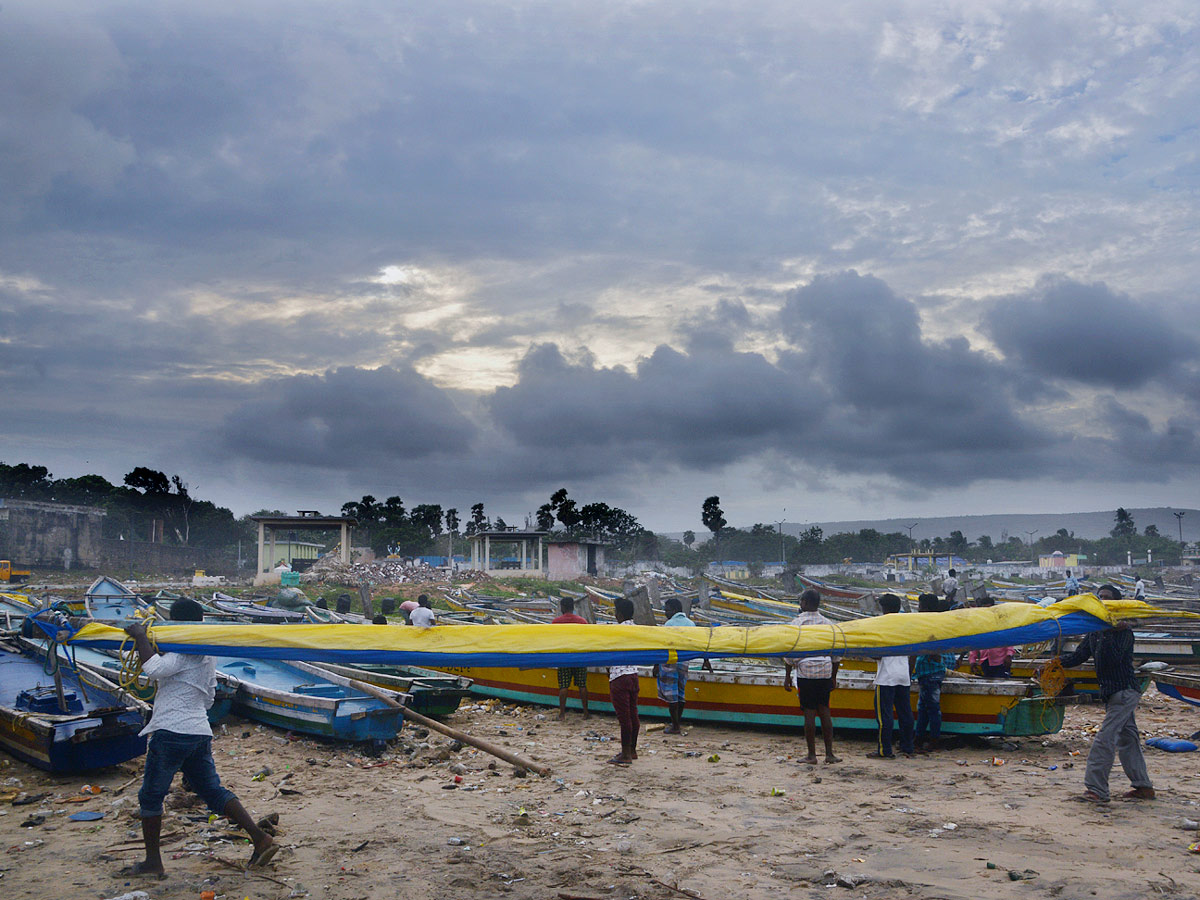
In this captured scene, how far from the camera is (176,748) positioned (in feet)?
17.9

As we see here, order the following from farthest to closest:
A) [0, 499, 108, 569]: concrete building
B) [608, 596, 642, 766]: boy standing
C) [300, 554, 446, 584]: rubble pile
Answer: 1. [0, 499, 108, 569]: concrete building
2. [300, 554, 446, 584]: rubble pile
3. [608, 596, 642, 766]: boy standing

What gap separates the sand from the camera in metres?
5.41

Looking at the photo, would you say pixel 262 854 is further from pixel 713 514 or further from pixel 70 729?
pixel 713 514

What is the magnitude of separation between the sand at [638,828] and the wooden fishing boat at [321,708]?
34 centimetres

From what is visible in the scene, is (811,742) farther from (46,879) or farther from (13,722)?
(13,722)

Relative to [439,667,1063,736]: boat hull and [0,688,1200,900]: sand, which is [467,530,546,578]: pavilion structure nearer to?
[439,667,1063,736]: boat hull

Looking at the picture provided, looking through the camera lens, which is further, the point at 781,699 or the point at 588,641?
the point at 781,699

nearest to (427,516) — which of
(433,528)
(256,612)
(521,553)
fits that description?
(433,528)

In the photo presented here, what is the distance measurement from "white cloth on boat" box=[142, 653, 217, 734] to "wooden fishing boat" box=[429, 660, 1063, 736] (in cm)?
416

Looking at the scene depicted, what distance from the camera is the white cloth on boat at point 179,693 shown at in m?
5.48

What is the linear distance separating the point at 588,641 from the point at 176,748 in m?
2.93

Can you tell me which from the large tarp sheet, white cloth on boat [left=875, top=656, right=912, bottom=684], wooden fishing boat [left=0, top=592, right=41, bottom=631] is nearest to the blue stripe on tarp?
the large tarp sheet

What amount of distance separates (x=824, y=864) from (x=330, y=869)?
140 inches

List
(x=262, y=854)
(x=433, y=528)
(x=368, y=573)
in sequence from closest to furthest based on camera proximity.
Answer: (x=262, y=854), (x=368, y=573), (x=433, y=528)
